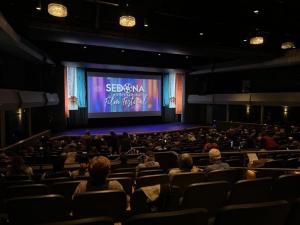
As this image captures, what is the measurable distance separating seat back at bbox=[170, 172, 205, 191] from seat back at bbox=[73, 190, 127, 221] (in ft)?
2.71

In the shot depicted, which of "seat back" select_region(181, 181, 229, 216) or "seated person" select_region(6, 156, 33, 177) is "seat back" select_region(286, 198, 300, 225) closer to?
"seat back" select_region(181, 181, 229, 216)

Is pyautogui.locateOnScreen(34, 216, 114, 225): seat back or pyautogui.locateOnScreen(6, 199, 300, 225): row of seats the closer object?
pyautogui.locateOnScreen(34, 216, 114, 225): seat back

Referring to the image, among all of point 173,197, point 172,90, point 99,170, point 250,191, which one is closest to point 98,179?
point 99,170

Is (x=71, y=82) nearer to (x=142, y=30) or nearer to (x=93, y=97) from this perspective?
(x=93, y=97)

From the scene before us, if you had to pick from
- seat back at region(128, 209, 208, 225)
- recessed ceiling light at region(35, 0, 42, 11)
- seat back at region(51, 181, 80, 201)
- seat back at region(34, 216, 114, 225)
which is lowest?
seat back at region(51, 181, 80, 201)

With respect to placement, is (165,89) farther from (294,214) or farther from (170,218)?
(170,218)

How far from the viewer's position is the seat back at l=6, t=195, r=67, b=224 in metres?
1.89

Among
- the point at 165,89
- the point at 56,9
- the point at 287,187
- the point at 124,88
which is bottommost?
the point at 287,187

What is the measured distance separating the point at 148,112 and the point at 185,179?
15.7m

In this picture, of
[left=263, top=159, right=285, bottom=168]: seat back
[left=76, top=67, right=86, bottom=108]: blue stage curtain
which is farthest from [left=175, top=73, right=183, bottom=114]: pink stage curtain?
[left=263, top=159, right=285, bottom=168]: seat back

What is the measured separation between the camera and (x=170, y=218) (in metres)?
1.34

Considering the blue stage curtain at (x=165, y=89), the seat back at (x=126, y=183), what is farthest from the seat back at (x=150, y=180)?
the blue stage curtain at (x=165, y=89)

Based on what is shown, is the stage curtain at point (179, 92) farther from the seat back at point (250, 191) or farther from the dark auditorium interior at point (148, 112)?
the seat back at point (250, 191)

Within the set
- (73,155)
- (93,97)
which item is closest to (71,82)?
(93,97)
